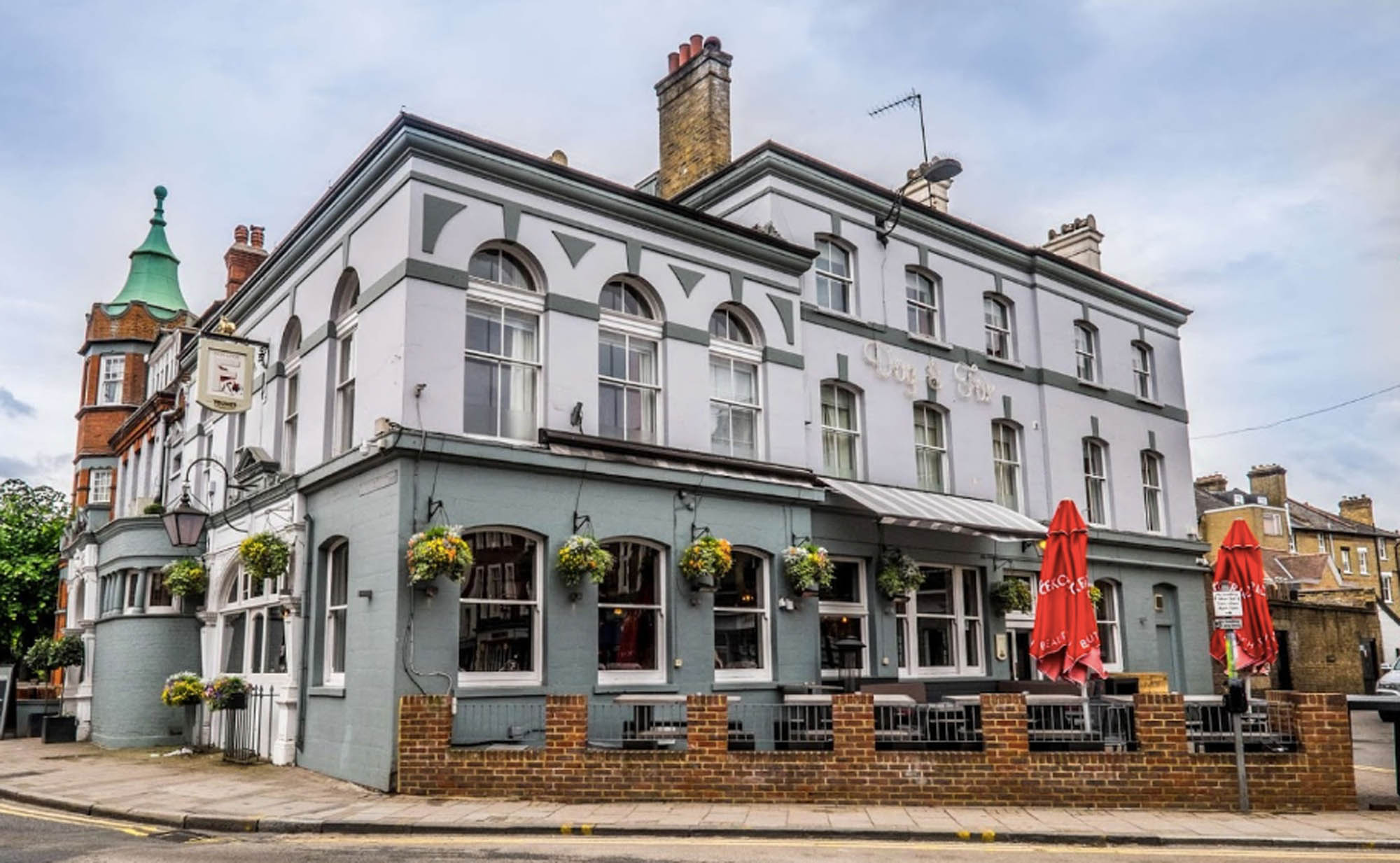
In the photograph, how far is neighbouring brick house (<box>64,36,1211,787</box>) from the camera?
14.2 metres

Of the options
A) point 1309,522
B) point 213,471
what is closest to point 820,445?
point 213,471

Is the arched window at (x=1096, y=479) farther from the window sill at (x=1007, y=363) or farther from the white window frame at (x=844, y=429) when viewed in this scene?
the white window frame at (x=844, y=429)

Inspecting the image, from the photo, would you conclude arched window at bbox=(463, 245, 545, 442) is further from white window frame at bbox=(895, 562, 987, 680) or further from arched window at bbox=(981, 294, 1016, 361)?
arched window at bbox=(981, 294, 1016, 361)

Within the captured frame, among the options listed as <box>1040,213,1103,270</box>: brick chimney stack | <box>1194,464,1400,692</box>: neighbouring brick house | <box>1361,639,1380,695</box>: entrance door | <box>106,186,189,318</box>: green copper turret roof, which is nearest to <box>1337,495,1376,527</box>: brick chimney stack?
<box>1194,464,1400,692</box>: neighbouring brick house

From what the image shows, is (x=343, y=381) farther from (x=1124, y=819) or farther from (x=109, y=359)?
(x=109, y=359)

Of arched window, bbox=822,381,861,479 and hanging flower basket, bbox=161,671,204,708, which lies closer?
hanging flower basket, bbox=161,671,204,708

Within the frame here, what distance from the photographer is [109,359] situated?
110ft

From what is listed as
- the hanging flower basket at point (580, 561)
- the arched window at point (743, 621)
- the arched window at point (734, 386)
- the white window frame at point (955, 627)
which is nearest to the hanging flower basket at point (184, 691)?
the hanging flower basket at point (580, 561)

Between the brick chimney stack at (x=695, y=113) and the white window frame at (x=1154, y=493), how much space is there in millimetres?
12586

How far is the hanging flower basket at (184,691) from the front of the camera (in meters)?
17.1

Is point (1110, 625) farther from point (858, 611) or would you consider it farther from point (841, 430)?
point (841, 430)

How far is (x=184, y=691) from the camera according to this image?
56.2 feet

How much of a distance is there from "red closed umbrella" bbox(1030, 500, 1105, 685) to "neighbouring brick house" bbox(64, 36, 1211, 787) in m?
3.27

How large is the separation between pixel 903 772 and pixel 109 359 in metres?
29.9
